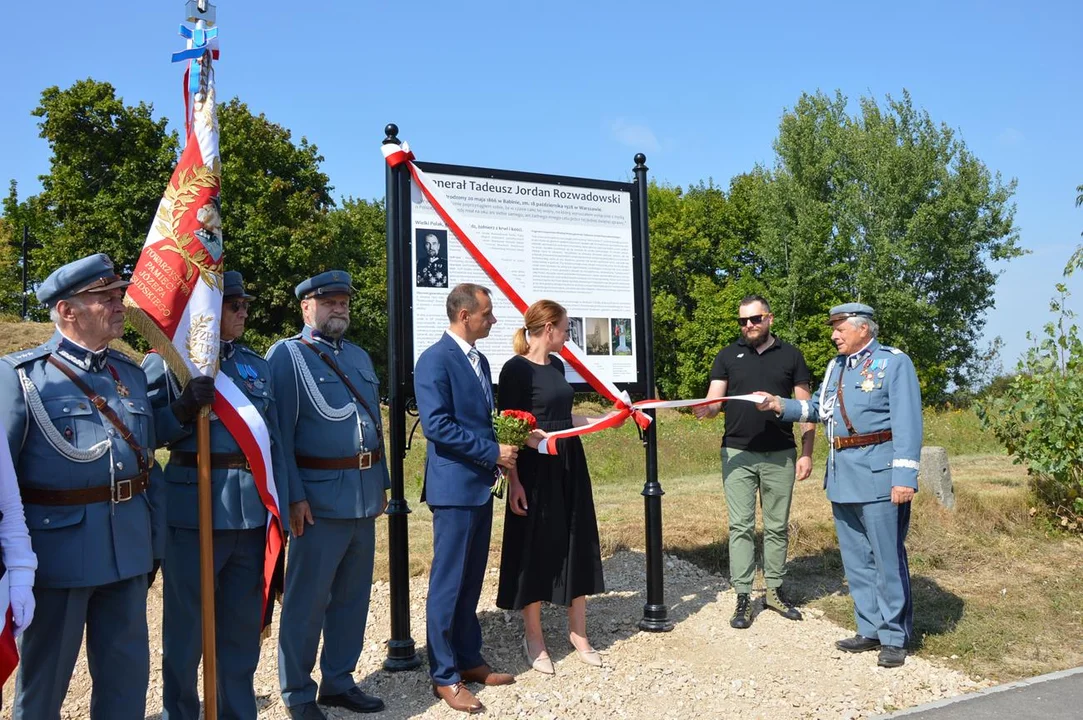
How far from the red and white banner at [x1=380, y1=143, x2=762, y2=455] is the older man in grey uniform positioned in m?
1.07

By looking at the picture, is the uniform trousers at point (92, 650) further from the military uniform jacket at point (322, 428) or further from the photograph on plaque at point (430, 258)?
the photograph on plaque at point (430, 258)

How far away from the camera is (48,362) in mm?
3539

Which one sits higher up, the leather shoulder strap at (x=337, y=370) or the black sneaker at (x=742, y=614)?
the leather shoulder strap at (x=337, y=370)

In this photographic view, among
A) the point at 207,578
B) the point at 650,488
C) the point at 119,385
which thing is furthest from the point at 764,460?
the point at 119,385

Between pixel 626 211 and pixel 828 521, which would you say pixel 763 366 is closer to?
pixel 626 211

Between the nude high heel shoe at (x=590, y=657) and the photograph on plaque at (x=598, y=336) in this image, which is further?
the photograph on plaque at (x=598, y=336)

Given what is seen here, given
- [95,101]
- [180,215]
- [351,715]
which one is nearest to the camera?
[180,215]

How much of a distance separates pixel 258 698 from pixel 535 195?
3.58 meters

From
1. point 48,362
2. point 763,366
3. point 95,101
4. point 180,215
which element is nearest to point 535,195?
point 763,366

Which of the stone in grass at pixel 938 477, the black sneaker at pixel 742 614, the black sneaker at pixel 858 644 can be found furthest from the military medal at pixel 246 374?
the stone in grass at pixel 938 477

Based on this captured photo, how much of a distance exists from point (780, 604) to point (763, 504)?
0.72m

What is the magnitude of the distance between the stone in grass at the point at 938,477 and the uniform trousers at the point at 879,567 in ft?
13.0

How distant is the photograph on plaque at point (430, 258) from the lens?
564 cm

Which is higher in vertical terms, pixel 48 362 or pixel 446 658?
pixel 48 362
